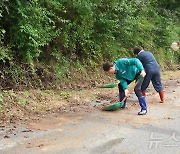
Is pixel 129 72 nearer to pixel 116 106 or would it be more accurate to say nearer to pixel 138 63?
pixel 138 63

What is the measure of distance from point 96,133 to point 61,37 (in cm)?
456

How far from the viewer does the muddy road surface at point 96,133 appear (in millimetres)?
5905

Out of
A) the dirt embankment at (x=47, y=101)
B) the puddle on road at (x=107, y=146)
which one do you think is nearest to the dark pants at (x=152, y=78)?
the dirt embankment at (x=47, y=101)

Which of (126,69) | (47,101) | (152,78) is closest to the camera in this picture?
(126,69)

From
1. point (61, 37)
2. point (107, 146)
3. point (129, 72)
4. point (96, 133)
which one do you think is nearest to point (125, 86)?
point (129, 72)

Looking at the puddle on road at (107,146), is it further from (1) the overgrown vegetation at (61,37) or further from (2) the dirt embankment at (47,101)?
(1) the overgrown vegetation at (61,37)

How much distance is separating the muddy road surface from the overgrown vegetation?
70.6 inches

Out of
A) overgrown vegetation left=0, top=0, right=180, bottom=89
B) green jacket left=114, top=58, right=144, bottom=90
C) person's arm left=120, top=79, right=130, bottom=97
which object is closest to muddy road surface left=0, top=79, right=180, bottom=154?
person's arm left=120, top=79, right=130, bottom=97

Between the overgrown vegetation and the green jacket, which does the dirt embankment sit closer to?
A: the overgrown vegetation

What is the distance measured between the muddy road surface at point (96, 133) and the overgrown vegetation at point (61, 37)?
5.88 ft

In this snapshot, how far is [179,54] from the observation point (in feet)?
64.8

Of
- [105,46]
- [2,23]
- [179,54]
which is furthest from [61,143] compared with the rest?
[179,54]

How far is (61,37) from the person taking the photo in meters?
10.7

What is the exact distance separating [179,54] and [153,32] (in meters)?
2.53
